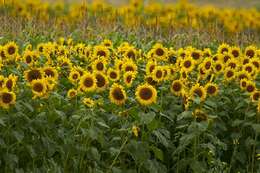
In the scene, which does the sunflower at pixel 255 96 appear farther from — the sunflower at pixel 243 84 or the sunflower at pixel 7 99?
the sunflower at pixel 7 99

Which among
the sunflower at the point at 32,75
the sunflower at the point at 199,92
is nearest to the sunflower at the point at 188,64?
the sunflower at the point at 199,92

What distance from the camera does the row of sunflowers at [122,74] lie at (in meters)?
5.71

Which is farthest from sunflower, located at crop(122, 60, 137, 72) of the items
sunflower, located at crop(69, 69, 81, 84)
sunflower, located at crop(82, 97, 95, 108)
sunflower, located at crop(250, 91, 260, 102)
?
sunflower, located at crop(250, 91, 260, 102)

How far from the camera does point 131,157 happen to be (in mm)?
5957

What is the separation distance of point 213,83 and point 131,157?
1238mm

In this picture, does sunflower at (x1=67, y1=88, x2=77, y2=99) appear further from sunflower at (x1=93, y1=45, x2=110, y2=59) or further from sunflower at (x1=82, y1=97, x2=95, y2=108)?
sunflower at (x1=93, y1=45, x2=110, y2=59)

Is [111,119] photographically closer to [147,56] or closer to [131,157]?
[131,157]

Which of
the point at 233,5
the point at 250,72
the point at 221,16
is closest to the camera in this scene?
the point at 250,72

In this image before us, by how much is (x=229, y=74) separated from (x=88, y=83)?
159 centimetres

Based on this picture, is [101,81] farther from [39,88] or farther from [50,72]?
[39,88]

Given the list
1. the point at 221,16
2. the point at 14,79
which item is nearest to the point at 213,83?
the point at 14,79

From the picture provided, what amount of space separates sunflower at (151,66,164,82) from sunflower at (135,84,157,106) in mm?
419

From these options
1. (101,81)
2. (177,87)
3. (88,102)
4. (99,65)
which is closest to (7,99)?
(88,102)

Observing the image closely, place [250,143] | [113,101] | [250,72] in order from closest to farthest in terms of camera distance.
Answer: [113,101]
[250,143]
[250,72]
